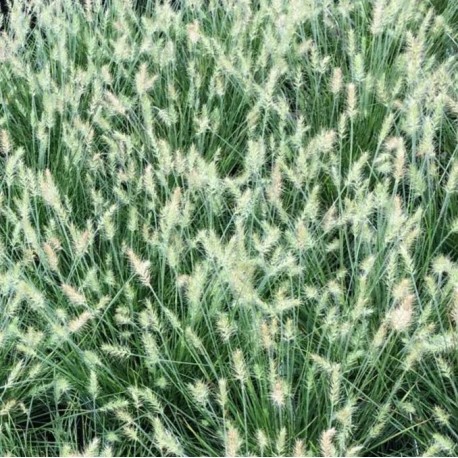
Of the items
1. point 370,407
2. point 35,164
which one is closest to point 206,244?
point 370,407

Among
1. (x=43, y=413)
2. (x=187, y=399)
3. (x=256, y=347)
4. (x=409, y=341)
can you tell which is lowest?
(x=43, y=413)

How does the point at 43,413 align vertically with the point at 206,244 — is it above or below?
below

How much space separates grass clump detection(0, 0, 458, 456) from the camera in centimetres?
169

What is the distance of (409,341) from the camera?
5.39 feet

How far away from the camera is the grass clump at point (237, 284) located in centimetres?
169

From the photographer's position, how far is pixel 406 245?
1.69 m

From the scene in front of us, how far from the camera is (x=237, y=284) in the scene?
67.6 inches

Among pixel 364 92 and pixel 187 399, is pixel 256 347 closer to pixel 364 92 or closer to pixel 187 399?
pixel 187 399

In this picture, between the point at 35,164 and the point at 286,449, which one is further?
the point at 35,164

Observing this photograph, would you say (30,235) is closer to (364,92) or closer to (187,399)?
(187,399)

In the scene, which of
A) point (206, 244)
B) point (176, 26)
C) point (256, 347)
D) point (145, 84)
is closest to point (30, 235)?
point (206, 244)

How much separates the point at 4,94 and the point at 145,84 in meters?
0.82

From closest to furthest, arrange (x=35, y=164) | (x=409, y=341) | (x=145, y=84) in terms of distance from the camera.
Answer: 1. (x=409, y=341)
2. (x=145, y=84)
3. (x=35, y=164)

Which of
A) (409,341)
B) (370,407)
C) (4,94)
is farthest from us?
(4,94)
